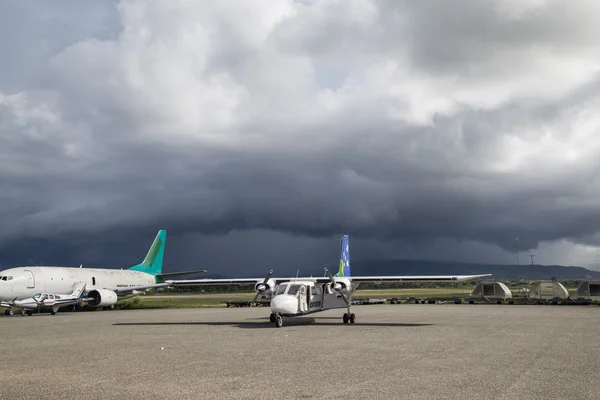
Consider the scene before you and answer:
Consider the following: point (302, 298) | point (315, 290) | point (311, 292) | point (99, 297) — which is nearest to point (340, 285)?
point (315, 290)

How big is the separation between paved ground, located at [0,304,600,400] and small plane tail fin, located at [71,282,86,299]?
999 inches

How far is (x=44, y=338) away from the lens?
2473 cm

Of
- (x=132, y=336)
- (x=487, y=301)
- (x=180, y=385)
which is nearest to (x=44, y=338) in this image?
(x=132, y=336)

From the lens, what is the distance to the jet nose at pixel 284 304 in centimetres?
2831

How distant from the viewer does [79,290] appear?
168 feet

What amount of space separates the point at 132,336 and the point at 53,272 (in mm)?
30947

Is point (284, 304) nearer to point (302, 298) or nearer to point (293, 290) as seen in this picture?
point (293, 290)

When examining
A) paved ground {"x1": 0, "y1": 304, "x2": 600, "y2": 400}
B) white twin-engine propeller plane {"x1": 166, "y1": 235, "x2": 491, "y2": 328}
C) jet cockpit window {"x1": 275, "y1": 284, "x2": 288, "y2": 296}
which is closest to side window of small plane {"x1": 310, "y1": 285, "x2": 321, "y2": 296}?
white twin-engine propeller plane {"x1": 166, "y1": 235, "x2": 491, "y2": 328}

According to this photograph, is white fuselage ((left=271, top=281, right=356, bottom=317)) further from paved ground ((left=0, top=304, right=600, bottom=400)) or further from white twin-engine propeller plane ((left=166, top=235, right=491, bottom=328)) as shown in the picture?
paved ground ((left=0, top=304, right=600, bottom=400))

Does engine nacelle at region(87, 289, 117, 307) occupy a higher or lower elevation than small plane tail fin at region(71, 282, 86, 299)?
lower

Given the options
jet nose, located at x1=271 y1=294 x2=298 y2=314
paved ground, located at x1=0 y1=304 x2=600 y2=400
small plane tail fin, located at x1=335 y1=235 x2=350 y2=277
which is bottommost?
paved ground, located at x1=0 y1=304 x2=600 y2=400

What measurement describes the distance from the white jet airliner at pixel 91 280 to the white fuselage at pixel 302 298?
28287 millimetres

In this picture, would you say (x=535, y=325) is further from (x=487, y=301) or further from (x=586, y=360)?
(x=487, y=301)

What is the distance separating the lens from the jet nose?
2831cm
